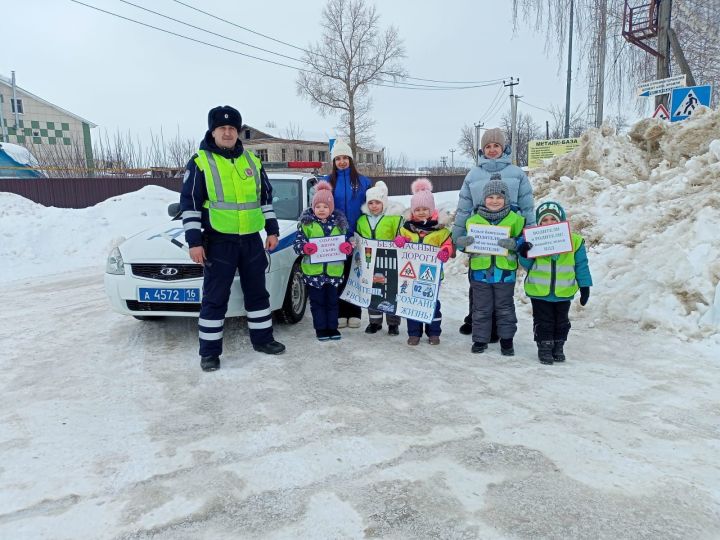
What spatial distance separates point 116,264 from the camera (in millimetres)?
4758

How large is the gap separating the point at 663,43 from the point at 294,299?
1196 cm

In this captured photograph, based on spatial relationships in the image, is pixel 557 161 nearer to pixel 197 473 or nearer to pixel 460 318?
pixel 460 318

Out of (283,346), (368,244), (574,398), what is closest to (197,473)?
(283,346)

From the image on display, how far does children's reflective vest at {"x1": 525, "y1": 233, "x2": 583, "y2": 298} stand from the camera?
417 cm

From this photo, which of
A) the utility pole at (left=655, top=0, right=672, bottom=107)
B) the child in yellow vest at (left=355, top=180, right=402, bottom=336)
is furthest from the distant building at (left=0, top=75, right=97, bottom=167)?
the child in yellow vest at (left=355, top=180, right=402, bottom=336)

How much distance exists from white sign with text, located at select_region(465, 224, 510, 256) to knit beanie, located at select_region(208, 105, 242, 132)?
219cm

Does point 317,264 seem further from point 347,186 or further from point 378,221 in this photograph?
point 347,186

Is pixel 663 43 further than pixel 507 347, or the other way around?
pixel 663 43

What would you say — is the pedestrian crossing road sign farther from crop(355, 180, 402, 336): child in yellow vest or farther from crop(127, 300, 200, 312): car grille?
crop(127, 300, 200, 312): car grille

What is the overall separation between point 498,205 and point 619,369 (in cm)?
166

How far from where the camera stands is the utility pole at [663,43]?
39.0ft

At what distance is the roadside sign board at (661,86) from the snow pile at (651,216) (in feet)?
8.67

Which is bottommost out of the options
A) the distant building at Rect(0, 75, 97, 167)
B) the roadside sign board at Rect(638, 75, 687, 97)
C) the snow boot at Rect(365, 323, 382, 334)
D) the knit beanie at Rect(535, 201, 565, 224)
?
the snow boot at Rect(365, 323, 382, 334)

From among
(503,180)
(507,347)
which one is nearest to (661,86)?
(503,180)
